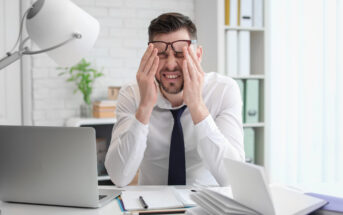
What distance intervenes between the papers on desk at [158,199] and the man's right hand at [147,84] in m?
0.36

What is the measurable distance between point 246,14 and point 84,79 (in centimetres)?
134

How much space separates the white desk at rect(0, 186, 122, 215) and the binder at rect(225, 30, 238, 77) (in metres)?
1.86

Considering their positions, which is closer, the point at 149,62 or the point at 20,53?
the point at 20,53

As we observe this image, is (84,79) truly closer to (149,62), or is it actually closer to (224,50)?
(224,50)

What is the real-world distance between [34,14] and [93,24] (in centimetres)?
17

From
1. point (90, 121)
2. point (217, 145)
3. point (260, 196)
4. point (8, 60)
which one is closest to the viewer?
point (260, 196)

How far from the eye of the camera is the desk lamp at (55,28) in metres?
0.99

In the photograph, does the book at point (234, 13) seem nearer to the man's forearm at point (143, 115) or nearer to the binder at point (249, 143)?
the binder at point (249, 143)

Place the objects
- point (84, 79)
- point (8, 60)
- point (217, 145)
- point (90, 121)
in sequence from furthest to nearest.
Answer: point (84, 79)
point (90, 121)
point (217, 145)
point (8, 60)

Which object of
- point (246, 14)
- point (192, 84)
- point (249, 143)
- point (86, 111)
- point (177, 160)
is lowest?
point (249, 143)

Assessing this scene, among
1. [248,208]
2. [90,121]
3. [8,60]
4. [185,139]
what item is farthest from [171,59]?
[90,121]

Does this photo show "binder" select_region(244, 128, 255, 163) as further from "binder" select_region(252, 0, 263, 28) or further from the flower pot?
the flower pot

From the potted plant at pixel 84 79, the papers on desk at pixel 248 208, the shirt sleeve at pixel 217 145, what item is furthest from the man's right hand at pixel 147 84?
the potted plant at pixel 84 79

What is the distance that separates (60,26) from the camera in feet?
3.31
